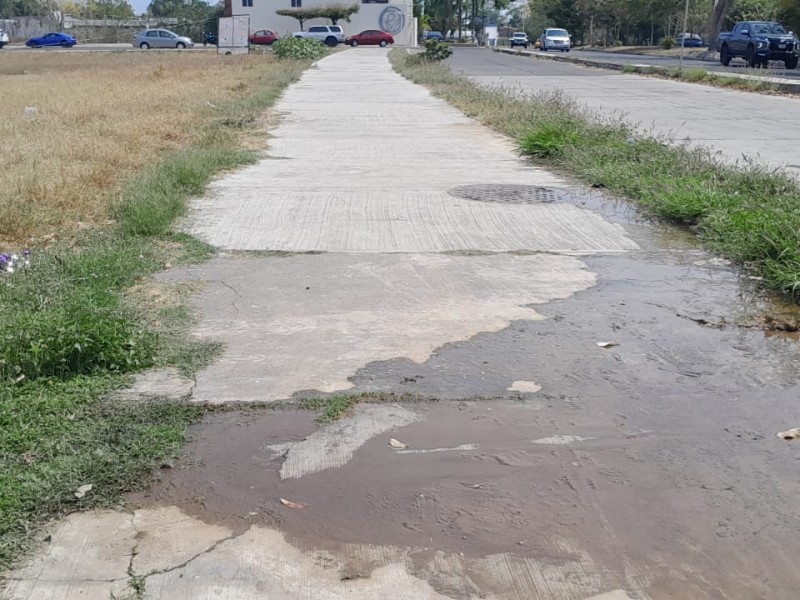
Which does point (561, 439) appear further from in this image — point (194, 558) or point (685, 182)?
point (685, 182)

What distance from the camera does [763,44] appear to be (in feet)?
104

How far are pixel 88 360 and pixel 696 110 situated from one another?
1563cm

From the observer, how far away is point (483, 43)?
84500 millimetres

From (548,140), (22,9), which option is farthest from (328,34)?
(548,140)

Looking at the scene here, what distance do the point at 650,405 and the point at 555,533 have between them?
4.18ft

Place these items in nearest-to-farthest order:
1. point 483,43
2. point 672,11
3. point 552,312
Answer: point 552,312
point 672,11
point 483,43

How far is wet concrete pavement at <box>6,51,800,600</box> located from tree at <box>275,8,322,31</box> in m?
70.3

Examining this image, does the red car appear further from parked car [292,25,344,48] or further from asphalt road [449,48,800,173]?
asphalt road [449,48,800,173]

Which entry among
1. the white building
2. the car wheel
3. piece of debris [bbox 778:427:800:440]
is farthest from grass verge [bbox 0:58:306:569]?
the white building

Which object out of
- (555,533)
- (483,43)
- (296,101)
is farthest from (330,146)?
(483,43)

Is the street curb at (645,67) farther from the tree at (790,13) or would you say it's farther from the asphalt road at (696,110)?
the tree at (790,13)

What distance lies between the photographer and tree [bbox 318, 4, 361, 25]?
72062mm

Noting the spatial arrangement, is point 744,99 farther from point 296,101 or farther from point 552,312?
point 552,312

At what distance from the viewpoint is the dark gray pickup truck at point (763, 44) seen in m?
31.7
